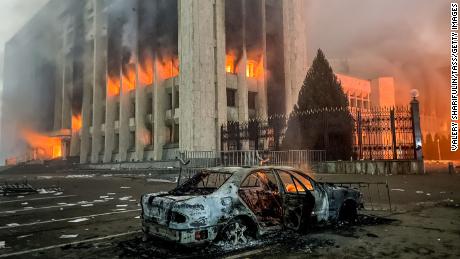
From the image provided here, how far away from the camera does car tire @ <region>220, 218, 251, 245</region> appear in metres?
5.27

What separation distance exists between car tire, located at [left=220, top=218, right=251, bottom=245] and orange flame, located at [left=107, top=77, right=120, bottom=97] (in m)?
38.7

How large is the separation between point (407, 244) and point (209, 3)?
27.9 meters

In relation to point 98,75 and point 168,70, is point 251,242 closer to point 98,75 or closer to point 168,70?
point 168,70

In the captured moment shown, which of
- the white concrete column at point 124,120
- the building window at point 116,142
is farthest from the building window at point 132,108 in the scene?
the building window at point 116,142

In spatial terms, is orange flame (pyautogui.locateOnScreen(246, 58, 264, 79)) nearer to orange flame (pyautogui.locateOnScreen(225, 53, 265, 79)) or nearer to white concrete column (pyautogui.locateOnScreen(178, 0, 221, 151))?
orange flame (pyautogui.locateOnScreen(225, 53, 265, 79))

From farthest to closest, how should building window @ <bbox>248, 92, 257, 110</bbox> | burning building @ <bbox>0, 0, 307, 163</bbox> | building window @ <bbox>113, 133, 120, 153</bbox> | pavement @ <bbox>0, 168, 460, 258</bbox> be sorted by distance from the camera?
1. building window @ <bbox>113, 133, 120, 153</bbox>
2. building window @ <bbox>248, 92, 257, 110</bbox>
3. burning building @ <bbox>0, 0, 307, 163</bbox>
4. pavement @ <bbox>0, 168, 460, 258</bbox>

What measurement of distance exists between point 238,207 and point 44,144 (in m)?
59.3

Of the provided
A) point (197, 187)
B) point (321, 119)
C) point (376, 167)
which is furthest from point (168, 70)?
point (197, 187)

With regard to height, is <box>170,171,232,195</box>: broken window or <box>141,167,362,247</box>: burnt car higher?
<box>170,171,232,195</box>: broken window

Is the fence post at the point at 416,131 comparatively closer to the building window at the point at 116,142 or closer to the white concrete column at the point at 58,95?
the building window at the point at 116,142

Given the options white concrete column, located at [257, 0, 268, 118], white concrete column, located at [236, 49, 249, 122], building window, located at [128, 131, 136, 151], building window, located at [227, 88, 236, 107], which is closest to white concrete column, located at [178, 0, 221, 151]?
building window, located at [227, 88, 236, 107]

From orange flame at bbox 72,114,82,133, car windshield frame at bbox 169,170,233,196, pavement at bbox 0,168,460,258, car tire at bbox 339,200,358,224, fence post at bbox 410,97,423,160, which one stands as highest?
orange flame at bbox 72,114,82,133

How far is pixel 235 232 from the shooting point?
5.36 metres

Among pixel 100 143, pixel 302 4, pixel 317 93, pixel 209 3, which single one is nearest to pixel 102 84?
pixel 100 143
